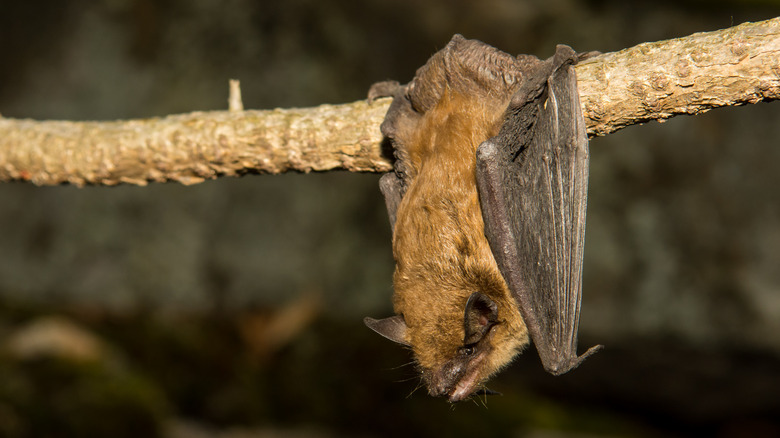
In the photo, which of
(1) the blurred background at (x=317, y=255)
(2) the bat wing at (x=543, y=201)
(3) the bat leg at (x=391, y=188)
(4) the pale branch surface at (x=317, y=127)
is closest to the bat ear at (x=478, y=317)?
(2) the bat wing at (x=543, y=201)

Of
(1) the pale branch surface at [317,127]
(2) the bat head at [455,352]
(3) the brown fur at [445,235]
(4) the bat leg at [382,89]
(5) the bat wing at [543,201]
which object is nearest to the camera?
(1) the pale branch surface at [317,127]

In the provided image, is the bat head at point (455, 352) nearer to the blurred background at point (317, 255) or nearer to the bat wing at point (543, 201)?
the bat wing at point (543, 201)

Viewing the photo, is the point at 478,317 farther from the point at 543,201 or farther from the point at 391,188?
the point at 391,188

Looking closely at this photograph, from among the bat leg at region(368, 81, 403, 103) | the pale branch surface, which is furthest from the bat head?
the bat leg at region(368, 81, 403, 103)

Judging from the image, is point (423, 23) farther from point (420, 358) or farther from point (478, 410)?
point (420, 358)

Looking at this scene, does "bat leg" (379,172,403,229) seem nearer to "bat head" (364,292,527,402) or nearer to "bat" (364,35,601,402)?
"bat" (364,35,601,402)

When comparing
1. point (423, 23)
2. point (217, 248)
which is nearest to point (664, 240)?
point (423, 23)

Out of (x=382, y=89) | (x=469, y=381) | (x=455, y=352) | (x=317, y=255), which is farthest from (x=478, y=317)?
(x=317, y=255)
